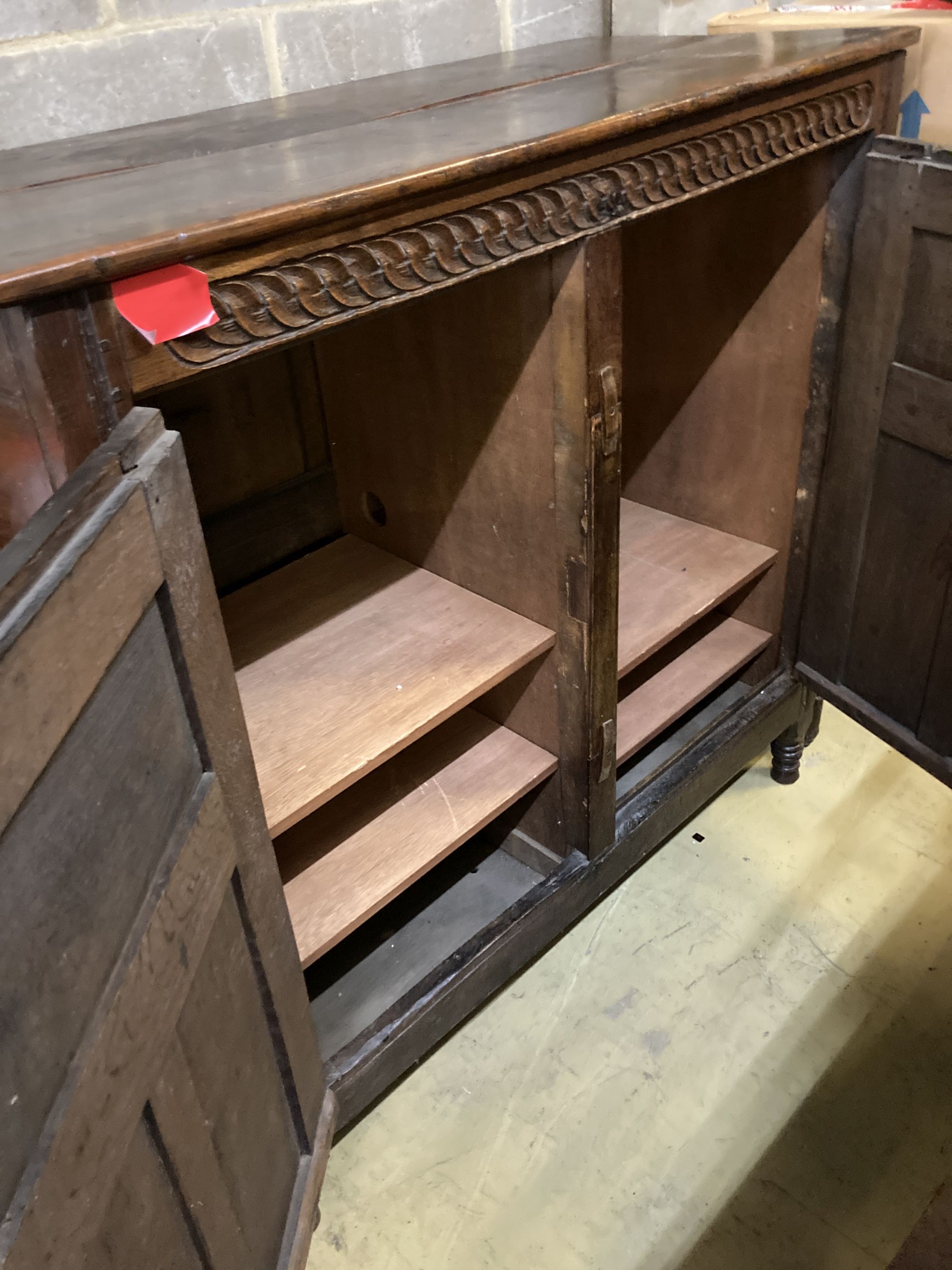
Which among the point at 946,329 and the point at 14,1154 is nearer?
the point at 14,1154

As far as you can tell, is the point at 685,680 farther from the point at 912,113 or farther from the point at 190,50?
the point at 190,50

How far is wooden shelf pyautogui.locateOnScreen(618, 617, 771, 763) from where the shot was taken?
59.2 inches

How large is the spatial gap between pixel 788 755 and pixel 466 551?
0.87 metres

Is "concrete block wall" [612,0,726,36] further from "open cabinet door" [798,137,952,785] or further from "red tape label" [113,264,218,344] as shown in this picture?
"red tape label" [113,264,218,344]

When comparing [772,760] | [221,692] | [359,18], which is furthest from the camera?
[772,760]

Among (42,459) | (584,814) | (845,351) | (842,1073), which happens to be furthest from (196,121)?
(842,1073)

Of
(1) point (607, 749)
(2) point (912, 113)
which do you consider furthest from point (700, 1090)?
(2) point (912, 113)

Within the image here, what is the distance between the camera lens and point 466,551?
1.29 metres

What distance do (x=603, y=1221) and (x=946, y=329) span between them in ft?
3.97

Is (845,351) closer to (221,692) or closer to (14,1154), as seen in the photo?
(221,692)

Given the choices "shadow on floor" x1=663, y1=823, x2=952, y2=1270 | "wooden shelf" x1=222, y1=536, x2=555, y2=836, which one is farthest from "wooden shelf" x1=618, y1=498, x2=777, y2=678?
"shadow on floor" x1=663, y1=823, x2=952, y2=1270

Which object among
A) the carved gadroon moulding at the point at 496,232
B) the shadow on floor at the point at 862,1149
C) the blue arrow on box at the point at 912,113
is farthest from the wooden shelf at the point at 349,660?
the blue arrow on box at the point at 912,113

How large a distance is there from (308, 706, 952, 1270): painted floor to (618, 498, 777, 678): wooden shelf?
0.50 meters

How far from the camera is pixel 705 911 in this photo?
5.29 feet
